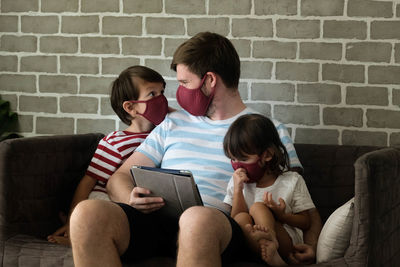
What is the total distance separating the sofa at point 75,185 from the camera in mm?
1700

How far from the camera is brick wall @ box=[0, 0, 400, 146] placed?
2.56m

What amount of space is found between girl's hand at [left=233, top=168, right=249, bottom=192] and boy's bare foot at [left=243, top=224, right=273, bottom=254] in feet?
0.60

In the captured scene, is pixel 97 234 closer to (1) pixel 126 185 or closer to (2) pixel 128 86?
(1) pixel 126 185

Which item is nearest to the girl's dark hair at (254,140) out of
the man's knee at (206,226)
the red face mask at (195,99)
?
the red face mask at (195,99)

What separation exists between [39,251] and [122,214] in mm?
456

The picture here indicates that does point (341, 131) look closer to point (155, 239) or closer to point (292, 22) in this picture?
point (292, 22)

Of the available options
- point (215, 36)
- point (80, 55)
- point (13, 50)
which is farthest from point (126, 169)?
point (13, 50)

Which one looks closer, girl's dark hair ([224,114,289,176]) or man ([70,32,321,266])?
man ([70,32,321,266])

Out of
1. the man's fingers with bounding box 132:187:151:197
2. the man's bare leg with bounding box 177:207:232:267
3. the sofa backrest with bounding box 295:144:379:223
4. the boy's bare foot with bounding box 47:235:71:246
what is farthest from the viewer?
the sofa backrest with bounding box 295:144:379:223

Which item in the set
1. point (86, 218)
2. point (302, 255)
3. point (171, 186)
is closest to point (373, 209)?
point (302, 255)

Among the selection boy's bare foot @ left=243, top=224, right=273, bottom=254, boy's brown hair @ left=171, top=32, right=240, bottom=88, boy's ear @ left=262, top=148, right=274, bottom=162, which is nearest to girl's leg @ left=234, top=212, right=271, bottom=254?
boy's bare foot @ left=243, top=224, right=273, bottom=254

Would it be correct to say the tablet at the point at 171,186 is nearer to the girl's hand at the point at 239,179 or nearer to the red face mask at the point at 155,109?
the girl's hand at the point at 239,179

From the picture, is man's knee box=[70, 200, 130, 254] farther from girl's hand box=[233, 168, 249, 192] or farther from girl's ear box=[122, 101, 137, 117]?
girl's ear box=[122, 101, 137, 117]

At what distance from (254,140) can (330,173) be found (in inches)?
21.8
